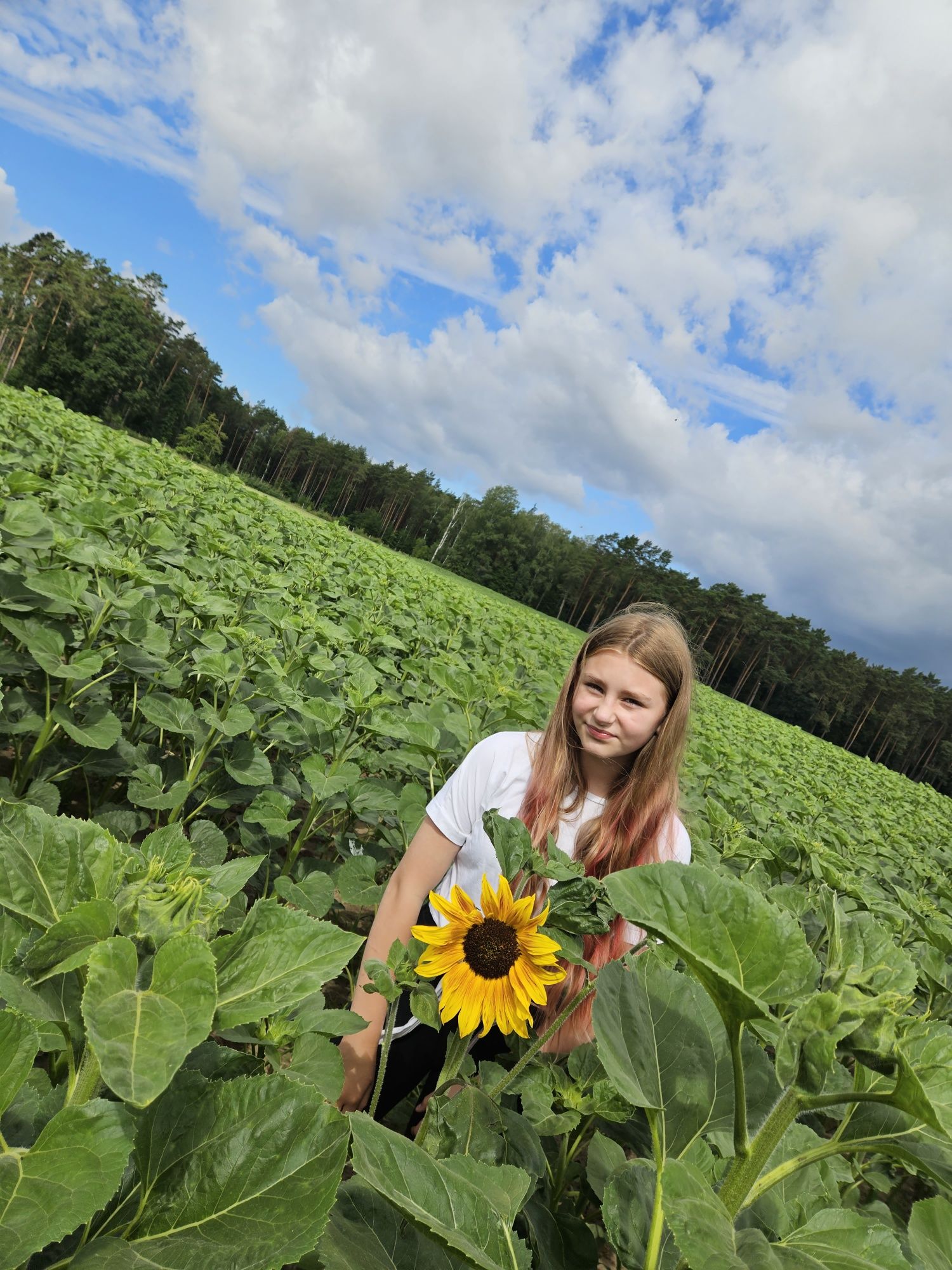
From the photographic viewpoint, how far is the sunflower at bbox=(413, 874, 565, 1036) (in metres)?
1.16

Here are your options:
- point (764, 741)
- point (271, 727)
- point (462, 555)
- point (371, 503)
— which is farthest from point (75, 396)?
point (271, 727)

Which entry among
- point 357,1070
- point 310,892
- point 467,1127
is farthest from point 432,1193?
point 310,892

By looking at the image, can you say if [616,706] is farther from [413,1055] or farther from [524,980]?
[413,1055]

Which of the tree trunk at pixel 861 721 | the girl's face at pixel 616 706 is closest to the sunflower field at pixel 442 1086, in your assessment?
the girl's face at pixel 616 706

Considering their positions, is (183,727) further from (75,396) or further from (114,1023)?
→ (75,396)

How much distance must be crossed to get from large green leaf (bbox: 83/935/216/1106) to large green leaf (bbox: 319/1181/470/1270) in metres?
0.34

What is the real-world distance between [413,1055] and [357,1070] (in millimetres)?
441

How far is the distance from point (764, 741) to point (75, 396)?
2189 inches

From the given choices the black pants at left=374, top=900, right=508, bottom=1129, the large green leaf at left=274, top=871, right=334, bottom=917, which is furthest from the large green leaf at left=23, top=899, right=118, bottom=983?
the black pants at left=374, top=900, right=508, bottom=1129

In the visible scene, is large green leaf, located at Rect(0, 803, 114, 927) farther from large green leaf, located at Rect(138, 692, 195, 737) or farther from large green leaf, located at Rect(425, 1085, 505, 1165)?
large green leaf, located at Rect(138, 692, 195, 737)

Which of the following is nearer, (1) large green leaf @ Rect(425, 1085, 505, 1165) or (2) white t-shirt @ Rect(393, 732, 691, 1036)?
(1) large green leaf @ Rect(425, 1085, 505, 1165)

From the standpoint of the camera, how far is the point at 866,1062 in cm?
59

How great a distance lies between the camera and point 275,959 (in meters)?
0.63

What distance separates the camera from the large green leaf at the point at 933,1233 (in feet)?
2.05
